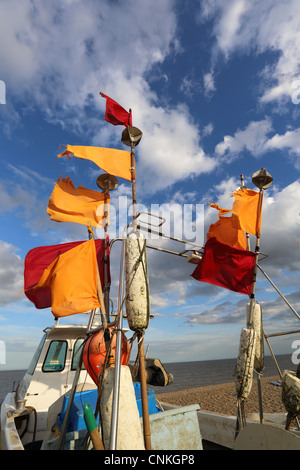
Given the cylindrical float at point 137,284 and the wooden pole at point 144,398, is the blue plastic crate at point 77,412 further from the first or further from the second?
the cylindrical float at point 137,284

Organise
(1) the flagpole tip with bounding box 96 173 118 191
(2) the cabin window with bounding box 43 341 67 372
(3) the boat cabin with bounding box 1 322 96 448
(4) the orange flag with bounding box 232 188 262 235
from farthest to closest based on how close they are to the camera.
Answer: (2) the cabin window with bounding box 43 341 67 372 → (4) the orange flag with bounding box 232 188 262 235 → (3) the boat cabin with bounding box 1 322 96 448 → (1) the flagpole tip with bounding box 96 173 118 191

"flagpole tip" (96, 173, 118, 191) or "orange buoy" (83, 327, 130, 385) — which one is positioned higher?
"flagpole tip" (96, 173, 118, 191)

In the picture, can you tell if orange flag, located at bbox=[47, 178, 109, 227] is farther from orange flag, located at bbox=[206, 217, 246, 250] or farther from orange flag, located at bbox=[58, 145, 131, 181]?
orange flag, located at bbox=[206, 217, 246, 250]

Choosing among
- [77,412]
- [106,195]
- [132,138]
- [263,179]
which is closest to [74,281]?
[106,195]

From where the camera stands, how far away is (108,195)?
6.21 m

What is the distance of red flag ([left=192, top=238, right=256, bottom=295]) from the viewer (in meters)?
7.18

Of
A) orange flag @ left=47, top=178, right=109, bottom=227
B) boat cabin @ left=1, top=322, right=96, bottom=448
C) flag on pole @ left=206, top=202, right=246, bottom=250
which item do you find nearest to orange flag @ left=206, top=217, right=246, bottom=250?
flag on pole @ left=206, top=202, right=246, bottom=250

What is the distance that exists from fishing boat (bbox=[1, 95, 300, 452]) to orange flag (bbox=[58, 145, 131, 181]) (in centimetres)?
2

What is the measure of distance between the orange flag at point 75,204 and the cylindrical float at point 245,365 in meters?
3.89

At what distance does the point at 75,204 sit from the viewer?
589cm

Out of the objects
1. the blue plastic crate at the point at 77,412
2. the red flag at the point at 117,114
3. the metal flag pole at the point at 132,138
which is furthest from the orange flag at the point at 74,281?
the red flag at the point at 117,114

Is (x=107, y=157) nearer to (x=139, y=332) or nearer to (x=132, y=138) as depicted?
(x=132, y=138)

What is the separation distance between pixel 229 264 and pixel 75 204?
3906 mm
